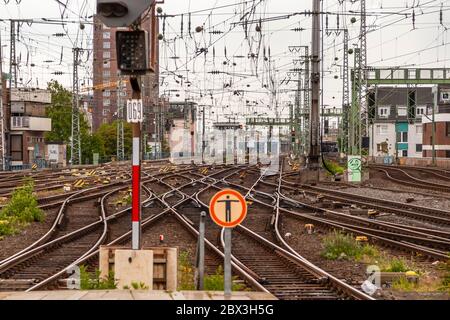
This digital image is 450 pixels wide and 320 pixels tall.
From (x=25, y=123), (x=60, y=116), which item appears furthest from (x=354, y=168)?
(x=60, y=116)

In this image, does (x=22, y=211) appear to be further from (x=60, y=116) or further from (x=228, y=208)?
(x=60, y=116)

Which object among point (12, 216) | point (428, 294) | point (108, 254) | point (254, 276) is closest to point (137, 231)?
point (108, 254)

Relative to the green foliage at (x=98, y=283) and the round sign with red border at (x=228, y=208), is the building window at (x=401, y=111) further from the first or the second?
the round sign with red border at (x=228, y=208)

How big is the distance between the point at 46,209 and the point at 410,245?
564 inches

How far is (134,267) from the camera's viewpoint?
9.46 metres

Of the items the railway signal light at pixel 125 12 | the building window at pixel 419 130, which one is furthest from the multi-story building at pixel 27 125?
the railway signal light at pixel 125 12

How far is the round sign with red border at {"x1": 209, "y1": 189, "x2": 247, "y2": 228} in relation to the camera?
833 cm

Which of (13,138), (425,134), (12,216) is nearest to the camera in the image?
(12,216)

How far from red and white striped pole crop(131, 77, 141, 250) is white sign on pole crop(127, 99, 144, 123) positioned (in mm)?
105

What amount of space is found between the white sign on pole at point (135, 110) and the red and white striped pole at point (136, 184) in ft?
0.34

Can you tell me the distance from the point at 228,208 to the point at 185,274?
3521 millimetres
